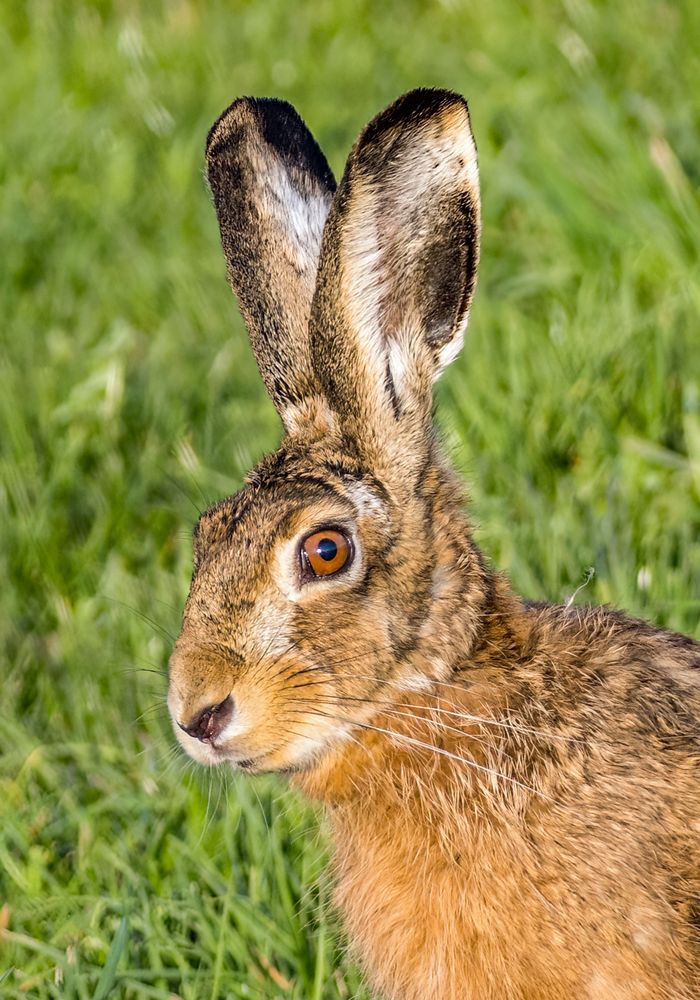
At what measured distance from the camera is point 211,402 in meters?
5.53

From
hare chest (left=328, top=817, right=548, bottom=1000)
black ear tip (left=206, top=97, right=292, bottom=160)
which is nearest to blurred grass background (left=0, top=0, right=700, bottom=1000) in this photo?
hare chest (left=328, top=817, right=548, bottom=1000)

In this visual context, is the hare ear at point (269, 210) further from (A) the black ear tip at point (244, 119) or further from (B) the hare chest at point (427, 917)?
(B) the hare chest at point (427, 917)

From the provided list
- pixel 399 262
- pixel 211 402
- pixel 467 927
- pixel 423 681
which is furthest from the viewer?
pixel 211 402

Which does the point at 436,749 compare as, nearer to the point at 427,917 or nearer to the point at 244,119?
the point at 427,917

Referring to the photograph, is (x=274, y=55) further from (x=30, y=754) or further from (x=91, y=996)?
(x=91, y=996)

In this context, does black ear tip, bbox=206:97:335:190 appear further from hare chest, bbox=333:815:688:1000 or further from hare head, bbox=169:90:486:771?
hare chest, bbox=333:815:688:1000

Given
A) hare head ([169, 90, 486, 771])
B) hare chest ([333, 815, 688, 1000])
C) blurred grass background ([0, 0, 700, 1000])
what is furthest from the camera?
blurred grass background ([0, 0, 700, 1000])

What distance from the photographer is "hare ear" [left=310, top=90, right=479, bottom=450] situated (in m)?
3.36

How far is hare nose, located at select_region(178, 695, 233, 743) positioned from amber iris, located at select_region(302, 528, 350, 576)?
0.31 meters

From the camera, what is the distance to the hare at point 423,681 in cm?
320

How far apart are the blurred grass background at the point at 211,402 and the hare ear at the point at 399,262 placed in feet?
1.33

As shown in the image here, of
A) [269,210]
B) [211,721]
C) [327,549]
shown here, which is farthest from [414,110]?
[211,721]

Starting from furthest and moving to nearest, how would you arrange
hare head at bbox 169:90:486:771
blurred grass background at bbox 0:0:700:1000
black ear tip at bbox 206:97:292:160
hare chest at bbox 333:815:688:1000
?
black ear tip at bbox 206:97:292:160 < blurred grass background at bbox 0:0:700:1000 < hare head at bbox 169:90:486:771 < hare chest at bbox 333:815:688:1000

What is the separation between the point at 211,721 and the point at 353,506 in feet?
1.71
